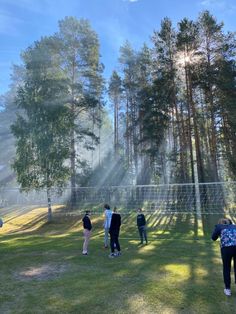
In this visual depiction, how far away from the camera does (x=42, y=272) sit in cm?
795

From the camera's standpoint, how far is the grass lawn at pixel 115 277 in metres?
5.53

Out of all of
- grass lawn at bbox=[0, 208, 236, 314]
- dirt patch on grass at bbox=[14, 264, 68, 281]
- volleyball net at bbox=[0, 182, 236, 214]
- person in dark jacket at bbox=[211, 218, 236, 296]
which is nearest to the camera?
grass lawn at bbox=[0, 208, 236, 314]

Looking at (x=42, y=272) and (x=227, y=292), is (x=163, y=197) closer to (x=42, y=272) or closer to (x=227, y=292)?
(x=42, y=272)

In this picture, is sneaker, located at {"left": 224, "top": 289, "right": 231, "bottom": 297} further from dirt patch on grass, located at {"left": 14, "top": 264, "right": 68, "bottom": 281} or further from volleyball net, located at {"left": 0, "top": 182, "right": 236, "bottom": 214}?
volleyball net, located at {"left": 0, "top": 182, "right": 236, "bottom": 214}

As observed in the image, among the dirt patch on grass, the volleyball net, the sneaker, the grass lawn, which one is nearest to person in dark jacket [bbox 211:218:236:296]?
the sneaker

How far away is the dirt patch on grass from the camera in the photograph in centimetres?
747

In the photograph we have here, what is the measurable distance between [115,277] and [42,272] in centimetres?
211

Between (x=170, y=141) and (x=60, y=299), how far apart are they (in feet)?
73.3

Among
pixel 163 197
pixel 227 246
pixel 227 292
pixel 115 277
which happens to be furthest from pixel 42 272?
pixel 163 197

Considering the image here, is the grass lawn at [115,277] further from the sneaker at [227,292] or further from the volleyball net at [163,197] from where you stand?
the volleyball net at [163,197]

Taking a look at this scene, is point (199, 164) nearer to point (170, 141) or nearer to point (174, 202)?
point (174, 202)

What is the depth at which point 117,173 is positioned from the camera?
89.1 feet

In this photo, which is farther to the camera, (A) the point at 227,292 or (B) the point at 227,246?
(A) the point at 227,292

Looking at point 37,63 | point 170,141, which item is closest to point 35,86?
point 37,63
